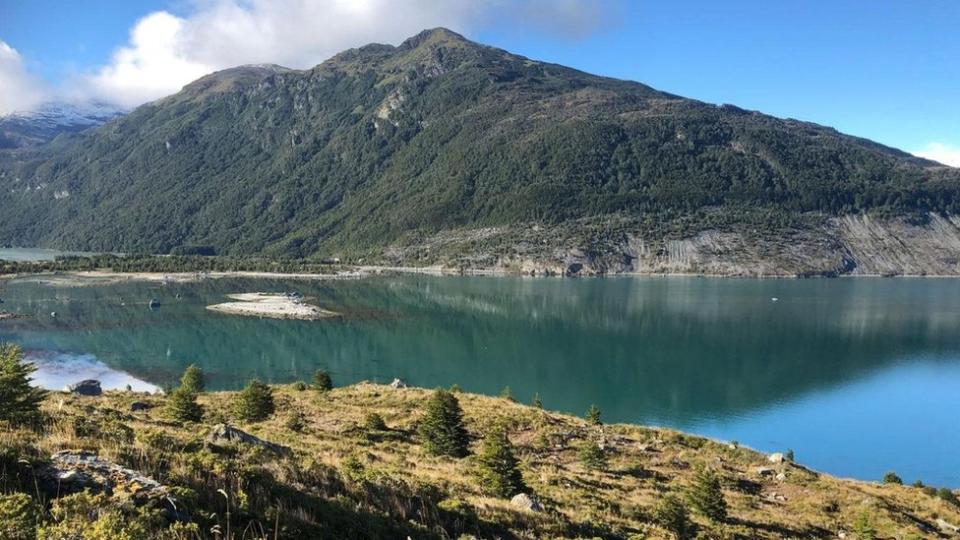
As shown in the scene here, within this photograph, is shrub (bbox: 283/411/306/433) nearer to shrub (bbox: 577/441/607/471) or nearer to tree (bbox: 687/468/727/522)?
shrub (bbox: 577/441/607/471)

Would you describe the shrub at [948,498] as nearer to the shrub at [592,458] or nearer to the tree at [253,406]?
the shrub at [592,458]

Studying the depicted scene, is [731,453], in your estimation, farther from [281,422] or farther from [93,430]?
[93,430]

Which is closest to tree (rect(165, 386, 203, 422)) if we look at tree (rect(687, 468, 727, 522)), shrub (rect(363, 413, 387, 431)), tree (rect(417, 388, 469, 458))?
shrub (rect(363, 413, 387, 431))

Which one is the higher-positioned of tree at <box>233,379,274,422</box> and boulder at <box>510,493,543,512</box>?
boulder at <box>510,493,543,512</box>

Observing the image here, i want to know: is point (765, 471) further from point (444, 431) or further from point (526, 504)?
point (526, 504)

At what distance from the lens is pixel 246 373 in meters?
68.7

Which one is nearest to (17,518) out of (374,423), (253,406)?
(374,423)

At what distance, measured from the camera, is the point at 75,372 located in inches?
2591

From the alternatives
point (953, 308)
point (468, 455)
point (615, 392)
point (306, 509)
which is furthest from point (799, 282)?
point (306, 509)

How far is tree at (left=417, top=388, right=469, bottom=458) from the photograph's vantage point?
23391 millimetres

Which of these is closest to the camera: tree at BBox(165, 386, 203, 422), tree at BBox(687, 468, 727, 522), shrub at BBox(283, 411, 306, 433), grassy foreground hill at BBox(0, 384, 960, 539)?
grassy foreground hill at BBox(0, 384, 960, 539)

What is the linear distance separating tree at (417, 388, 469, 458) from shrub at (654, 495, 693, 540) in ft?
32.0

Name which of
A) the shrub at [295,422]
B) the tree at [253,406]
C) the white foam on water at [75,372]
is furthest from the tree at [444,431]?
the white foam on water at [75,372]

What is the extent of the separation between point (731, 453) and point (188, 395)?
26.1m
